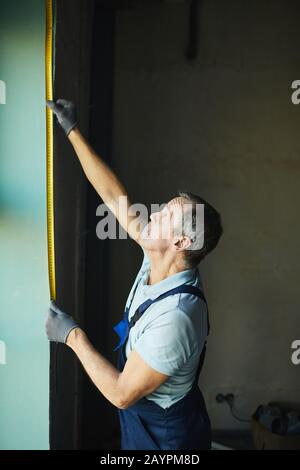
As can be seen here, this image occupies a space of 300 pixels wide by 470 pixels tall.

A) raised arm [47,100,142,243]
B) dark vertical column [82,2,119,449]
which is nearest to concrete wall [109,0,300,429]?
dark vertical column [82,2,119,449]

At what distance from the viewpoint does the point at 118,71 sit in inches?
116

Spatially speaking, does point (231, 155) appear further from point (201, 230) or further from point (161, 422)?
point (161, 422)

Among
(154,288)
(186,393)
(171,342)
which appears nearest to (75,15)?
(154,288)

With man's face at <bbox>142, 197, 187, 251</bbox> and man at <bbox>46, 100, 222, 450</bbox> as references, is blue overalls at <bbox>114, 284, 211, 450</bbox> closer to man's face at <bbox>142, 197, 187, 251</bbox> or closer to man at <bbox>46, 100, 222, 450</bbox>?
man at <bbox>46, 100, 222, 450</bbox>

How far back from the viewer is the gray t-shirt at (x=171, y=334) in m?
1.41

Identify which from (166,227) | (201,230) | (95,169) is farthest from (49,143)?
(201,230)

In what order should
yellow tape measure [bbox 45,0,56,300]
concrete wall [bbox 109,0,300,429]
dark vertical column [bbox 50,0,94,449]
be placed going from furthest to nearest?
concrete wall [bbox 109,0,300,429], dark vertical column [bbox 50,0,94,449], yellow tape measure [bbox 45,0,56,300]

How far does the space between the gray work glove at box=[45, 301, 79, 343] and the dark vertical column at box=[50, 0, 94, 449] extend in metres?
0.19

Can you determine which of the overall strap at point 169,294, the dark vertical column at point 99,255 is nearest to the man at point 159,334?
the overall strap at point 169,294

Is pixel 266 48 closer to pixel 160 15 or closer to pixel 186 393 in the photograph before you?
pixel 160 15

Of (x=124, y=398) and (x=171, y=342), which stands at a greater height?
(x=171, y=342)

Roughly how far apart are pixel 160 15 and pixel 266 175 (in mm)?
1285

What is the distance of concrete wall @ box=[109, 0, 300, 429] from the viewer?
2955 mm

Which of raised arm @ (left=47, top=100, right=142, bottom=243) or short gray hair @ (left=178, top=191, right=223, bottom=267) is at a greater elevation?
raised arm @ (left=47, top=100, right=142, bottom=243)
